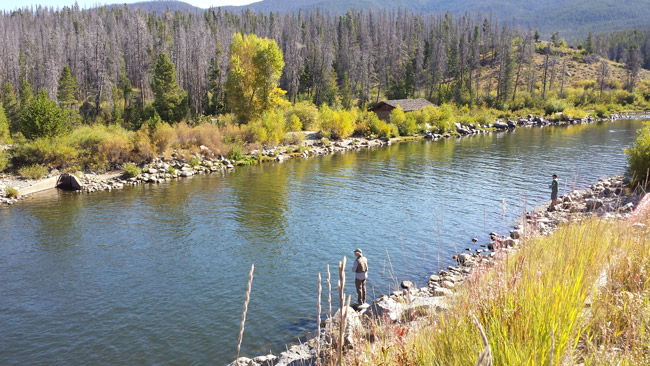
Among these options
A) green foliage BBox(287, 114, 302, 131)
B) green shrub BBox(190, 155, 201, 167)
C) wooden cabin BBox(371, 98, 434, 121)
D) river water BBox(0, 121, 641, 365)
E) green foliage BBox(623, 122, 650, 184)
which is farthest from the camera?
wooden cabin BBox(371, 98, 434, 121)

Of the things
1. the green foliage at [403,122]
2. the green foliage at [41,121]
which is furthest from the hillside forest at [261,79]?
the green foliage at [403,122]

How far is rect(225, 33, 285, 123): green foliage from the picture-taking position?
1962 inches

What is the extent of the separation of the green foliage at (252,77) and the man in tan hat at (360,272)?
39510 millimetres

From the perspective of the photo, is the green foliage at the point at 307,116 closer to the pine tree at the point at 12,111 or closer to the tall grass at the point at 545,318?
the pine tree at the point at 12,111

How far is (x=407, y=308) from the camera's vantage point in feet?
17.1

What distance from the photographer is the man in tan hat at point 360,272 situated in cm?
1290

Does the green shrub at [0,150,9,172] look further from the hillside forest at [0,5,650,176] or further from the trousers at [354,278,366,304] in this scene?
the trousers at [354,278,366,304]

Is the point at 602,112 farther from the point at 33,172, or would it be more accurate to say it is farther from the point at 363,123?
the point at 33,172

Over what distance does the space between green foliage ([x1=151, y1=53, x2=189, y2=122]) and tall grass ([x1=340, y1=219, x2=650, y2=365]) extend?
5351 centimetres

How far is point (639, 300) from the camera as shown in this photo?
12.9 feet

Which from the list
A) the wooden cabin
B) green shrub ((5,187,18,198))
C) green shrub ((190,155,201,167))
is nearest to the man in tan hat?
green shrub ((5,187,18,198))

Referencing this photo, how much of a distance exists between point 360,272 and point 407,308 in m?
7.94

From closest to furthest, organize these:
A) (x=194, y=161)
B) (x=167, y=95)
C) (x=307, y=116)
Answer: (x=194, y=161), (x=167, y=95), (x=307, y=116)

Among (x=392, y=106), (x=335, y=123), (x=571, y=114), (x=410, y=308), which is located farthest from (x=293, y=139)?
(x=571, y=114)
